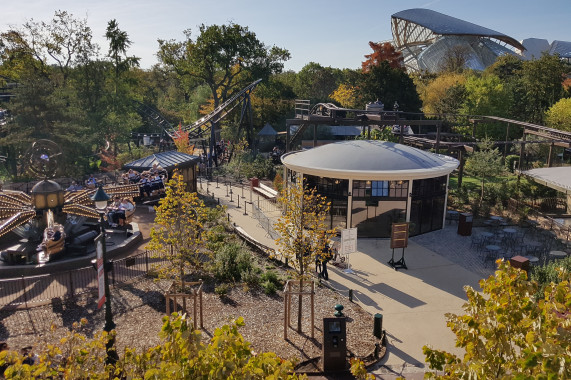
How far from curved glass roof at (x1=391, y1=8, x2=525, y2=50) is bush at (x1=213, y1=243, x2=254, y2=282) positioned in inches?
4085

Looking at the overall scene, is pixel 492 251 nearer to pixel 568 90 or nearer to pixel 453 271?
pixel 453 271

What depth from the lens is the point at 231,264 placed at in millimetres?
17203

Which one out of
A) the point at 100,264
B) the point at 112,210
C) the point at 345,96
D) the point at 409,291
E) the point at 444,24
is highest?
the point at 444,24

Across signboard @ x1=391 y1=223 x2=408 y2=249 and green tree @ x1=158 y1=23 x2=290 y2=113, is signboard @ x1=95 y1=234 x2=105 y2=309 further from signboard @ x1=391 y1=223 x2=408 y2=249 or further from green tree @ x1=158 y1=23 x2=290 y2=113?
green tree @ x1=158 y1=23 x2=290 y2=113

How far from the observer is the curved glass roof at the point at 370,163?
21.2 m

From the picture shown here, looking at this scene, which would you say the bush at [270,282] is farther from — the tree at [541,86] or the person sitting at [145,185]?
the tree at [541,86]

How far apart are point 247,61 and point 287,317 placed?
190ft

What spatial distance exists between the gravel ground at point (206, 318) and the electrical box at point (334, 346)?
80cm

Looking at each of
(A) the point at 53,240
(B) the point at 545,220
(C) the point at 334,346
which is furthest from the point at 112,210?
(B) the point at 545,220

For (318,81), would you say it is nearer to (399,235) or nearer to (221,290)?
(399,235)

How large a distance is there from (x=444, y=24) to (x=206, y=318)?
11518cm

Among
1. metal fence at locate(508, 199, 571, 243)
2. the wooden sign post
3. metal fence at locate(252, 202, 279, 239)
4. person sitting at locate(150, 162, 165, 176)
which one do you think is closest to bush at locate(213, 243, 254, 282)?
metal fence at locate(252, 202, 279, 239)

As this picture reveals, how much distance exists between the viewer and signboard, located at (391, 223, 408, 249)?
18734mm

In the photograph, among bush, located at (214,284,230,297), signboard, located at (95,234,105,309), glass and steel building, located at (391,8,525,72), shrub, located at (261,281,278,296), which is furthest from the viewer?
glass and steel building, located at (391,8,525,72)
